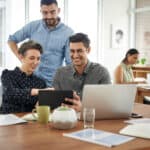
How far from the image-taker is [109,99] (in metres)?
1.91

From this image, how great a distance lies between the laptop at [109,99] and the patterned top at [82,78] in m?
0.58

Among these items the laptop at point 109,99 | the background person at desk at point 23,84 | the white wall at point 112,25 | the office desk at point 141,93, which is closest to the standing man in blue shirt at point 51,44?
the background person at desk at point 23,84

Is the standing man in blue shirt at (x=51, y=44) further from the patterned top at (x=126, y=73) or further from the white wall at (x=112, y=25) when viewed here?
the white wall at (x=112, y=25)

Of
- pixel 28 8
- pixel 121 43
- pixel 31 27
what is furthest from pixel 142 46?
pixel 31 27

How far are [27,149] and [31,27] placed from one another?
90.0 inches

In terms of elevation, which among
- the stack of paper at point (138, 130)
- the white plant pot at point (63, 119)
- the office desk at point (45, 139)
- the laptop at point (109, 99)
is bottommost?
the office desk at point (45, 139)

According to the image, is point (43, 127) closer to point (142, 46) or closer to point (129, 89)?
point (129, 89)

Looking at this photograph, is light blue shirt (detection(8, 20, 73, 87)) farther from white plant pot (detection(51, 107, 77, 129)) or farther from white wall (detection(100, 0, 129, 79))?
white wall (detection(100, 0, 129, 79))

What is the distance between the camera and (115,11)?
6.80m

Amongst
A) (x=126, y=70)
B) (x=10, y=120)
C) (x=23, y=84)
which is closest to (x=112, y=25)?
(x=126, y=70)

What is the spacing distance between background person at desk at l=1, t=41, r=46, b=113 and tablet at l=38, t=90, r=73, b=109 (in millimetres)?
436

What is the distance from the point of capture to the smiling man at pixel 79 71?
2504mm

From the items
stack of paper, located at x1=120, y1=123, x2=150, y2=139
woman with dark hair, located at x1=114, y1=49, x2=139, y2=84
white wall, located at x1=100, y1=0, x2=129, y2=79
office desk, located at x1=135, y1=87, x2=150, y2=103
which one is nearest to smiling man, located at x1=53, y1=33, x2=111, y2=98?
stack of paper, located at x1=120, y1=123, x2=150, y2=139

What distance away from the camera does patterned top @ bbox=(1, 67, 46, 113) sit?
241 centimetres
